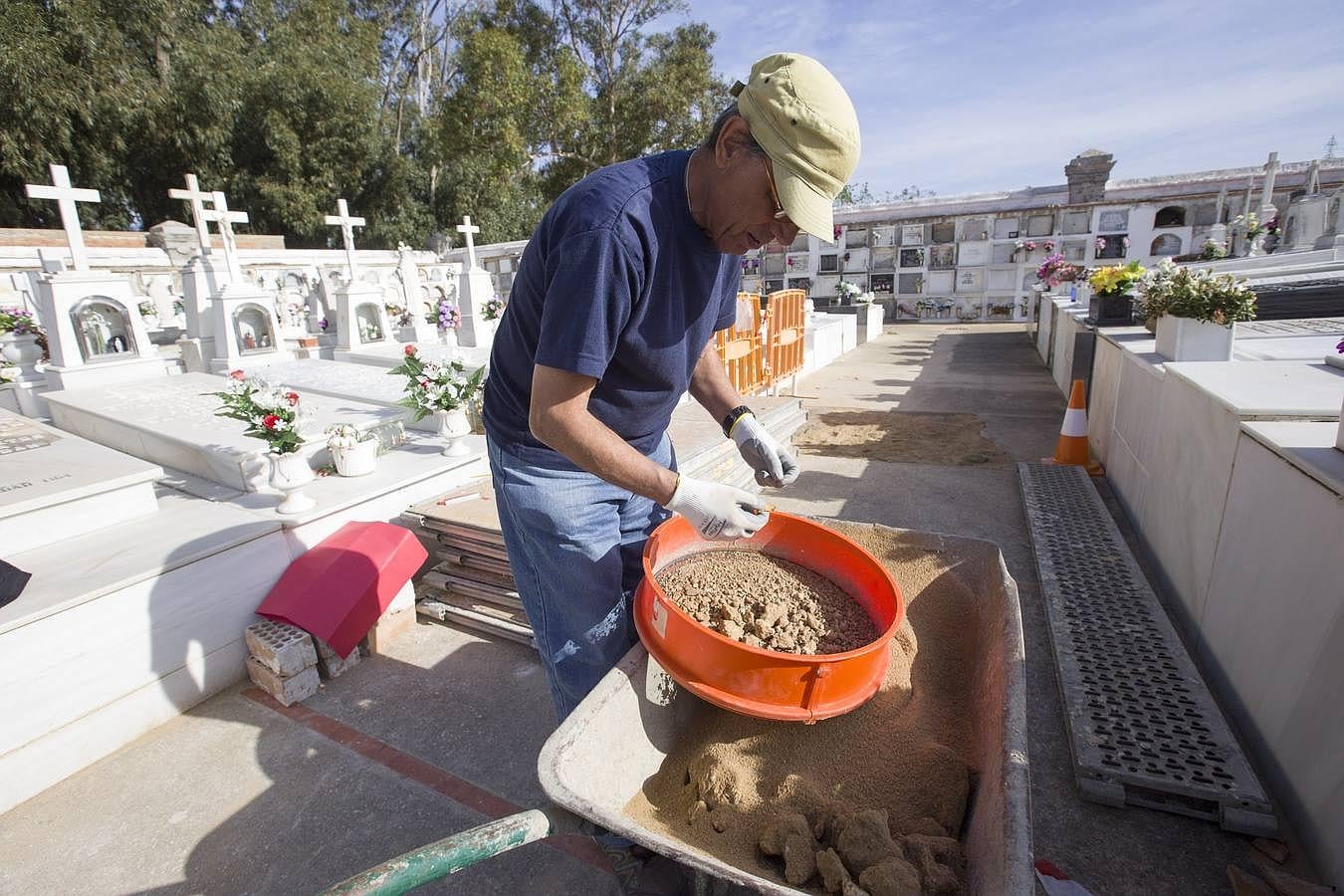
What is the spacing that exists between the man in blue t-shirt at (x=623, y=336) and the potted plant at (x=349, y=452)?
245 centimetres

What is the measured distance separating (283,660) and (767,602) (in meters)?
2.31

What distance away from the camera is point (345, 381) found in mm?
6309

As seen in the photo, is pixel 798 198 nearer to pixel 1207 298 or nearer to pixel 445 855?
pixel 445 855

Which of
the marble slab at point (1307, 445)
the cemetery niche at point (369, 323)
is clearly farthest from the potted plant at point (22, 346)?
the marble slab at point (1307, 445)

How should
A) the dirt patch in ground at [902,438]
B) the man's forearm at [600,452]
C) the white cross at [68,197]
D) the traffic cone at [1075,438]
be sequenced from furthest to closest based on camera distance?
1. the dirt patch in ground at [902,438]
2. the white cross at [68,197]
3. the traffic cone at [1075,438]
4. the man's forearm at [600,452]

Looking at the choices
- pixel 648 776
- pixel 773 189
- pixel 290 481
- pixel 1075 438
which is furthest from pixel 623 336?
pixel 1075 438

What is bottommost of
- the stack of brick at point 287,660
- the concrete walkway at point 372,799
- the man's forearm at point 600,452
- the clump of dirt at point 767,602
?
the concrete walkway at point 372,799

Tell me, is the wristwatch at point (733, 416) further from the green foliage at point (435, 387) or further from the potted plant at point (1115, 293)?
the potted plant at point (1115, 293)

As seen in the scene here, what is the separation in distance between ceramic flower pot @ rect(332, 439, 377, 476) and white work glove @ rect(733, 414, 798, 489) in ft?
9.00

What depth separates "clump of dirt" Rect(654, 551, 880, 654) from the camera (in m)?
1.48

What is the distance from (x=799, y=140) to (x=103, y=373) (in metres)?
7.51

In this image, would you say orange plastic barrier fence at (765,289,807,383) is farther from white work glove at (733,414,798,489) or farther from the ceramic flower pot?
white work glove at (733,414,798,489)

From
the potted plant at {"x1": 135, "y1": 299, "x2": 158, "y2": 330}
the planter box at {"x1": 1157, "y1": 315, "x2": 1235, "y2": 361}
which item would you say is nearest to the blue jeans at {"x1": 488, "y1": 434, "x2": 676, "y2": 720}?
the planter box at {"x1": 1157, "y1": 315, "x2": 1235, "y2": 361}

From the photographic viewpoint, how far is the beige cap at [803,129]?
128cm
